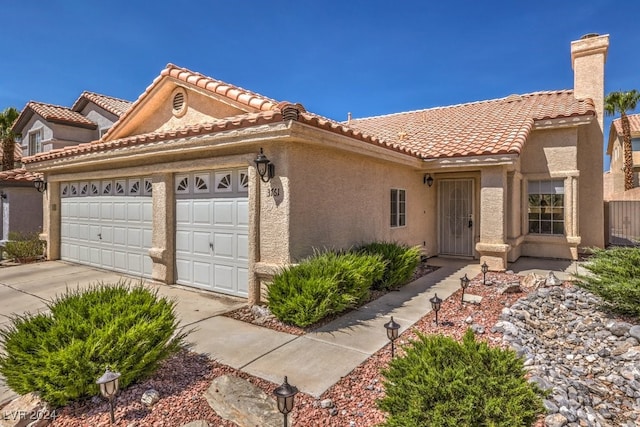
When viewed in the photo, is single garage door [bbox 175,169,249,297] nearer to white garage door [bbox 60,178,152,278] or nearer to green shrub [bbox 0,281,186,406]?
white garage door [bbox 60,178,152,278]

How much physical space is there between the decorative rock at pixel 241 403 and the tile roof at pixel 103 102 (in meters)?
18.1

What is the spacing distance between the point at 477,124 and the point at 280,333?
39.4 ft

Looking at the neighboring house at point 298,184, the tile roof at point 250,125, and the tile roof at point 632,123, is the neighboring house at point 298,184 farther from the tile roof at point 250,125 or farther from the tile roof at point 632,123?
the tile roof at point 632,123

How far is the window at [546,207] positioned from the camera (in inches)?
476

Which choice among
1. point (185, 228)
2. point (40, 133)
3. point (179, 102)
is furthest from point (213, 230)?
point (40, 133)

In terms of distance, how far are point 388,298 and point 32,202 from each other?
1743cm

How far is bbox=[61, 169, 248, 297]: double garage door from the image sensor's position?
25.9 feet

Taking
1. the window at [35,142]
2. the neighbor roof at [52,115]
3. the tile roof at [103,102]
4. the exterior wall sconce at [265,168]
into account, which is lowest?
the exterior wall sconce at [265,168]

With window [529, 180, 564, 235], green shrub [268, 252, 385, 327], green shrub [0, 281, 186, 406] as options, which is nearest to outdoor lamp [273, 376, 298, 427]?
green shrub [0, 281, 186, 406]

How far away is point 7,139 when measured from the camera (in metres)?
20.2

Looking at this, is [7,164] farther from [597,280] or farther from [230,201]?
[597,280]

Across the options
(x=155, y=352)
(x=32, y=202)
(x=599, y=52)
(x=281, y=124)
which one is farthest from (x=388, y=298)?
(x=32, y=202)

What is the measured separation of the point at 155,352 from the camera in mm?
4062

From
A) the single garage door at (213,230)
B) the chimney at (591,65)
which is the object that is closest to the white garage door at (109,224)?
the single garage door at (213,230)
